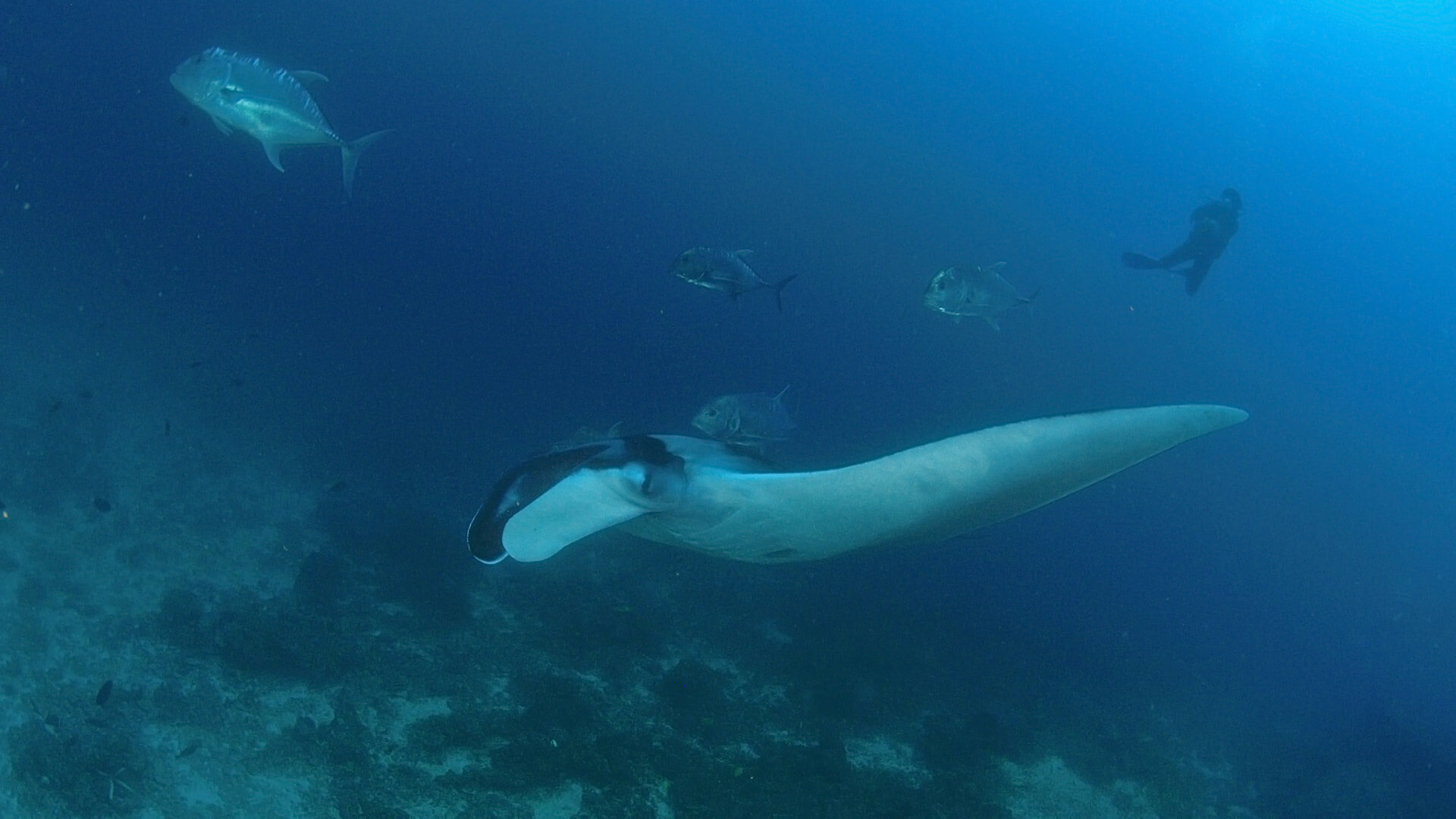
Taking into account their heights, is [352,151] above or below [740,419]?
above

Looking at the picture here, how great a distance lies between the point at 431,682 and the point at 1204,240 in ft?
53.0

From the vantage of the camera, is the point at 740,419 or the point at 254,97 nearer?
the point at 254,97

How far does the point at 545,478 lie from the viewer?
262cm

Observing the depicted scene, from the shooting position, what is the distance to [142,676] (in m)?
6.84

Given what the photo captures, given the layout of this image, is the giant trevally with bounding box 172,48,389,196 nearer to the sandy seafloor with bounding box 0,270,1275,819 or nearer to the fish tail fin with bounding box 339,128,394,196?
the fish tail fin with bounding box 339,128,394,196

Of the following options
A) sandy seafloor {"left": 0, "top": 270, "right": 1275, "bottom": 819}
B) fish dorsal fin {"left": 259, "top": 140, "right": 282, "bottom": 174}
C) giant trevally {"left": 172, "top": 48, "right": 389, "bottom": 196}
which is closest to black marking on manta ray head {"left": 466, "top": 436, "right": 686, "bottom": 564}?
sandy seafloor {"left": 0, "top": 270, "right": 1275, "bottom": 819}

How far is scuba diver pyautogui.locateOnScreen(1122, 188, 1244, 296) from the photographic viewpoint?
14562 millimetres

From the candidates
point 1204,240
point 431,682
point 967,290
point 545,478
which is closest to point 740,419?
point 967,290

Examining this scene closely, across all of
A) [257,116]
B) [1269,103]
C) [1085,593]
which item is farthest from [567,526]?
[1269,103]

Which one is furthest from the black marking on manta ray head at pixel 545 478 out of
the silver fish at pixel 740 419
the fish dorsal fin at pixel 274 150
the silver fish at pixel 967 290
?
the silver fish at pixel 967 290

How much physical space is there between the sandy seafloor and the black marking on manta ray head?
437 centimetres

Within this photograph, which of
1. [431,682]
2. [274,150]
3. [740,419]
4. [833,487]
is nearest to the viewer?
[833,487]

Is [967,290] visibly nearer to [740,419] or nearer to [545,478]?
[740,419]

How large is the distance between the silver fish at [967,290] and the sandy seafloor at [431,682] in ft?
15.1
